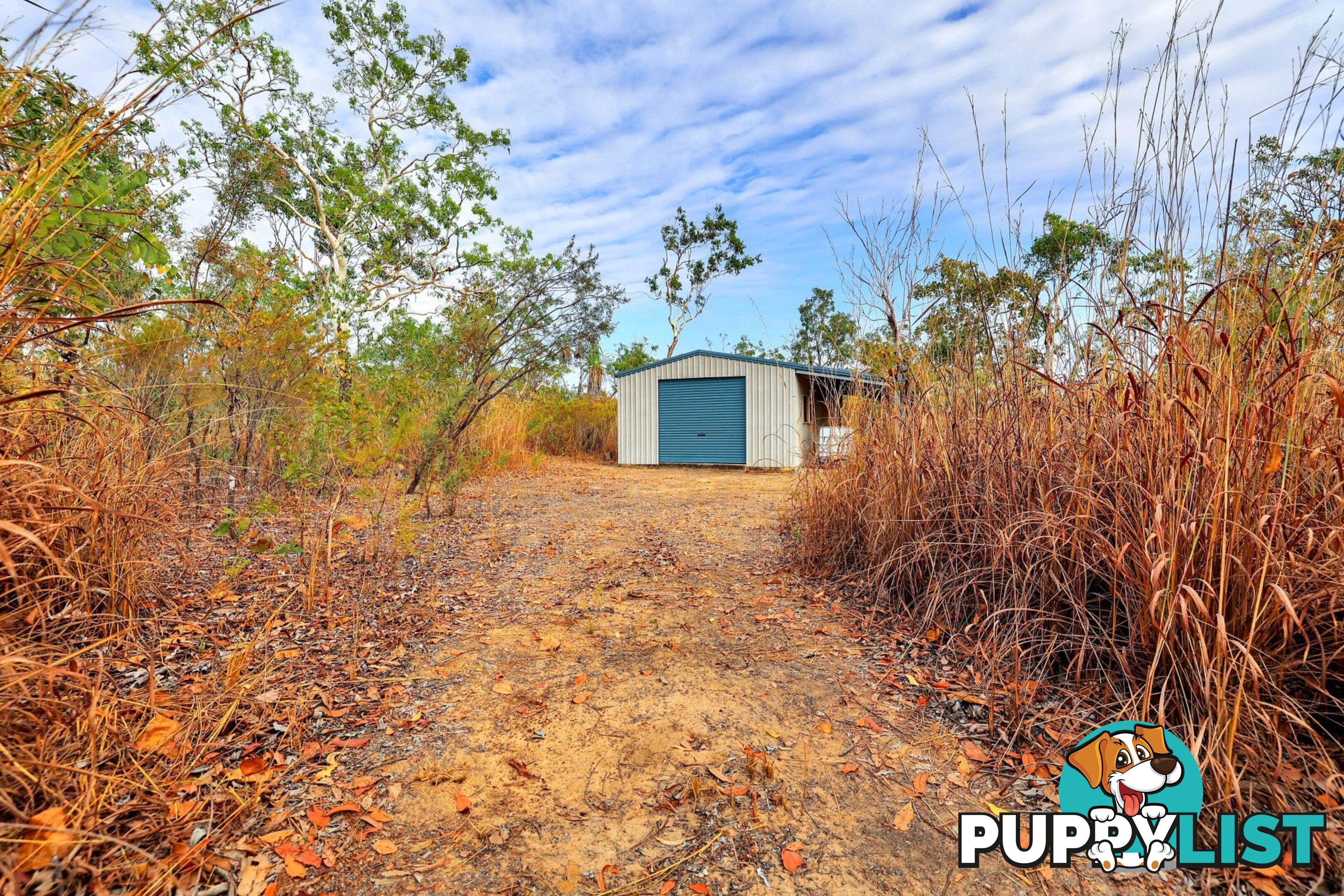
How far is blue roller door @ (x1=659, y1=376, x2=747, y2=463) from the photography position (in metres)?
13.4

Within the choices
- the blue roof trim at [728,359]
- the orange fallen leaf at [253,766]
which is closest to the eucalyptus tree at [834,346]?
the orange fallen leaf at [253,766]

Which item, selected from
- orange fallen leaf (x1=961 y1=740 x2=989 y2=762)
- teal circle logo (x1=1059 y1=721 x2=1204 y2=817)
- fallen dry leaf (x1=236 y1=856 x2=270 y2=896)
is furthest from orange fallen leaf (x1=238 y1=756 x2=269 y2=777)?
teal circle logo (x1=1059 y1=721 x2=1204 y2=817)

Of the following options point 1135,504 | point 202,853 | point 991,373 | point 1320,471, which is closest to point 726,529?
point 991,373

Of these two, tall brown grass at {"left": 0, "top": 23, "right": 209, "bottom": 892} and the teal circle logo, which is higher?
tall brown grass at {"left": 0, "top": 23, "right": 209, "bottom": 892}

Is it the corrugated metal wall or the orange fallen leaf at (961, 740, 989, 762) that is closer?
the orange fallen leaf at (961, 740, 989, 762)

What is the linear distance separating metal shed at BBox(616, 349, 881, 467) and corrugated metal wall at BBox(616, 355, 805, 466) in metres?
0.02

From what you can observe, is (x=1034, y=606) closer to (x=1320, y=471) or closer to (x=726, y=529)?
(x=1320, y=471)

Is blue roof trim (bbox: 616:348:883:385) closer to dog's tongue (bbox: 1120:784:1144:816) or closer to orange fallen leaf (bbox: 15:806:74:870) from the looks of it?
dog's tongue (bbox: 1120:784:1144:816)

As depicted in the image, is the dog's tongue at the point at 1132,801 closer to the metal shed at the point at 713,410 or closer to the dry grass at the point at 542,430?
the dry grass at the point at 542,430

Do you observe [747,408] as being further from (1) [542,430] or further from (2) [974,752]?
(2) [974,752]

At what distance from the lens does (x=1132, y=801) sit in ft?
5.04

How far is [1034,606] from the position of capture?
92.0 inches

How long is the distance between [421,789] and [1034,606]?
2.40 meters

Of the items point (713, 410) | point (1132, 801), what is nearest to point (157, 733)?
point (1132, 801)
